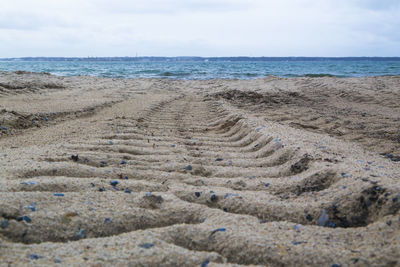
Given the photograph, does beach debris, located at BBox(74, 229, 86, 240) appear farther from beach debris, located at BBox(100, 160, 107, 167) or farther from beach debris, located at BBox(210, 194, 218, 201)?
beach debris, located at BBox(100, 160, 107, 167)

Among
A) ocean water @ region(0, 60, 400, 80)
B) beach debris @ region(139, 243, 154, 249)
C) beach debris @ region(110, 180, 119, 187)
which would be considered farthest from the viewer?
ocean water @ region(0, 60, 400, 80)

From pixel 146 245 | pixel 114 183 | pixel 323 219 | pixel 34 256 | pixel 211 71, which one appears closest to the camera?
pixel 34 256

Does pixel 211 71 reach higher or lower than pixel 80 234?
higher

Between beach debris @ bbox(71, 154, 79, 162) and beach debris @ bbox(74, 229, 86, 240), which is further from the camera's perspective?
beach debris @ bbox(71, 154, 79, 162)

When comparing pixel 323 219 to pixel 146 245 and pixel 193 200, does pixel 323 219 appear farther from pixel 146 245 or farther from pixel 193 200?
pixel 146 245

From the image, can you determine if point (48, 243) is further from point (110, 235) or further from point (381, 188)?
point (381, 188)

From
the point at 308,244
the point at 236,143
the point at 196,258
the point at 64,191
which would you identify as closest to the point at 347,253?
the point at 308,244

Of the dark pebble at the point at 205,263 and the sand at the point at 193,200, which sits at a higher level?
the sand at the point at 193,200

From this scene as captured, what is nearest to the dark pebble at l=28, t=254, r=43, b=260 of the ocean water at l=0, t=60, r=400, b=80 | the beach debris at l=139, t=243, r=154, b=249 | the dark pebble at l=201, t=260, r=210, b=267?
the beach debris at l=139, t=243, r=154, b=249

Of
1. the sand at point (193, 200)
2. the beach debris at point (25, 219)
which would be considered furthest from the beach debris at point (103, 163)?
the beach debris at point (25, 219)

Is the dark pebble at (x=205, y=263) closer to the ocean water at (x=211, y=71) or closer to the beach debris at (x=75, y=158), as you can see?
the beach debris at (x=75, y=158)

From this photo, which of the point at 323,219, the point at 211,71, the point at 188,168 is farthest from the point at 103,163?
the point at 211,71

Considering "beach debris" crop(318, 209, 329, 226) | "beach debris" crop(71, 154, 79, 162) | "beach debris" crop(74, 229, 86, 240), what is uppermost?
"beach debris" crop(71, 154, 79, 162)

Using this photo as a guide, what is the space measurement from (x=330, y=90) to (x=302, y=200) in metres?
7.81
